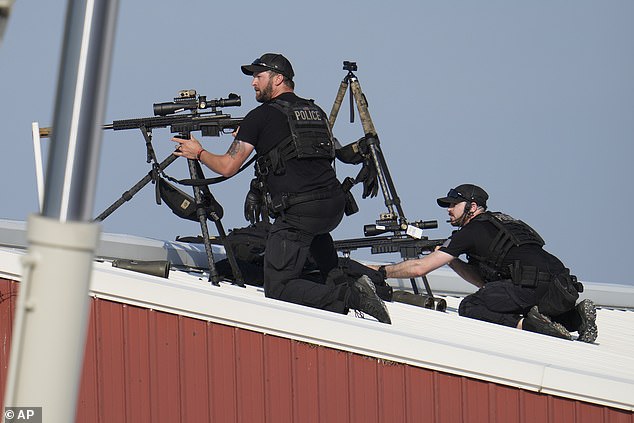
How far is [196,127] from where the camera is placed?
30.4 feet

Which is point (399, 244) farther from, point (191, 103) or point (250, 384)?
point (250, 384)

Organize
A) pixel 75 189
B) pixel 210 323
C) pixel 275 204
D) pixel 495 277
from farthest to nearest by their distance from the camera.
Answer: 1. pixel 495 277
2. pixel 275 204
3. pixel 210 323
4. pixel 75 189

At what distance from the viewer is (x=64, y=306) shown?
252 cm

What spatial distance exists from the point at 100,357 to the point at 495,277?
12.4ft

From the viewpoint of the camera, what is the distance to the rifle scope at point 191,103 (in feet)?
30.6

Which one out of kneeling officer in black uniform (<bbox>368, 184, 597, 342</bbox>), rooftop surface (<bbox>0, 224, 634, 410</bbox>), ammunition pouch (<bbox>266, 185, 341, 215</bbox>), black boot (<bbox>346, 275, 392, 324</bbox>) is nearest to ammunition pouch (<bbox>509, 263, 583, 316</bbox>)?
kneeling officer in black uniform (<bbox>368, 184, 597, 342</bbox>)

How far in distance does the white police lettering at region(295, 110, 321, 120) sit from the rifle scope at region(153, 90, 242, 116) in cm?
94

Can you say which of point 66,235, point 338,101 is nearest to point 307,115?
point 338,101

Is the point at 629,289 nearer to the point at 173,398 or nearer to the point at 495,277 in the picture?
the point at 495,277

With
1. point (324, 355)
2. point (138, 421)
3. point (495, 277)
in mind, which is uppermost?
point (495, 277)

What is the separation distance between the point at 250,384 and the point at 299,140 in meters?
1.93

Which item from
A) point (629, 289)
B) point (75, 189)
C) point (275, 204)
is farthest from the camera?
point (629, 289)

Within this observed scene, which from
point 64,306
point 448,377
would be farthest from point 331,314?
point 64,306

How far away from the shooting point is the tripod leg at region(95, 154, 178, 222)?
9.48 metres
